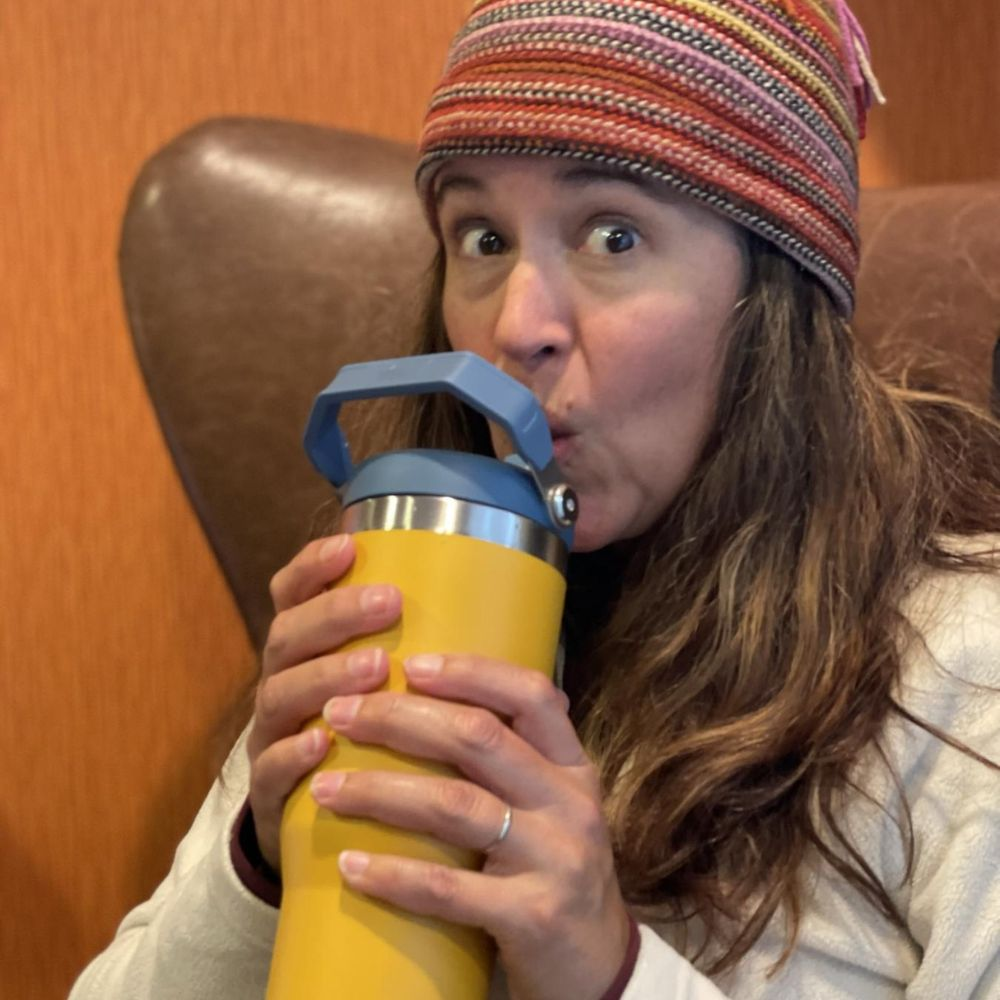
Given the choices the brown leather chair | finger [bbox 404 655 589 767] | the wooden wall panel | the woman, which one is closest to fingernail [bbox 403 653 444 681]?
finger [bbox 404 655 589 767]

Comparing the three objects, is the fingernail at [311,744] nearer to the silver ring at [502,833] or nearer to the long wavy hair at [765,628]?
the silver ring at [502,833]

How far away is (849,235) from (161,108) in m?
0.69

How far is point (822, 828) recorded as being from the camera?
0.65 metres

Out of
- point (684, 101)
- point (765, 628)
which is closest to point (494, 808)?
point (765, 628)

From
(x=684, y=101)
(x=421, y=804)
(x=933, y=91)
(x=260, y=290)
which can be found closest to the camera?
(x=421, y=804)

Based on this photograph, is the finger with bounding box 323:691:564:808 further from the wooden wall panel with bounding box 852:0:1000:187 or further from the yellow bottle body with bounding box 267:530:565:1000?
the wooden wall panel with bounding box 852:0:1000:187

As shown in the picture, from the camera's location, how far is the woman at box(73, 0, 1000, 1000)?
0.64 metres

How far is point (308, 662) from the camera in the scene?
509 mm

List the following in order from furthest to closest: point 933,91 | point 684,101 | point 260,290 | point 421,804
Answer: point 933,91, point 260,290, point 684,101, point 421,804

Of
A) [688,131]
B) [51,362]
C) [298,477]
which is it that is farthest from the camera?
[51,362]

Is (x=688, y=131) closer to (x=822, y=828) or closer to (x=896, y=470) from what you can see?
(x=896, y=470)

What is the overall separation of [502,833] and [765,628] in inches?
10.6

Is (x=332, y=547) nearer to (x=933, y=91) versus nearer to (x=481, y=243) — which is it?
(x=481, y=243)

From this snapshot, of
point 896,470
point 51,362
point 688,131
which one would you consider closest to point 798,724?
point 896,470
